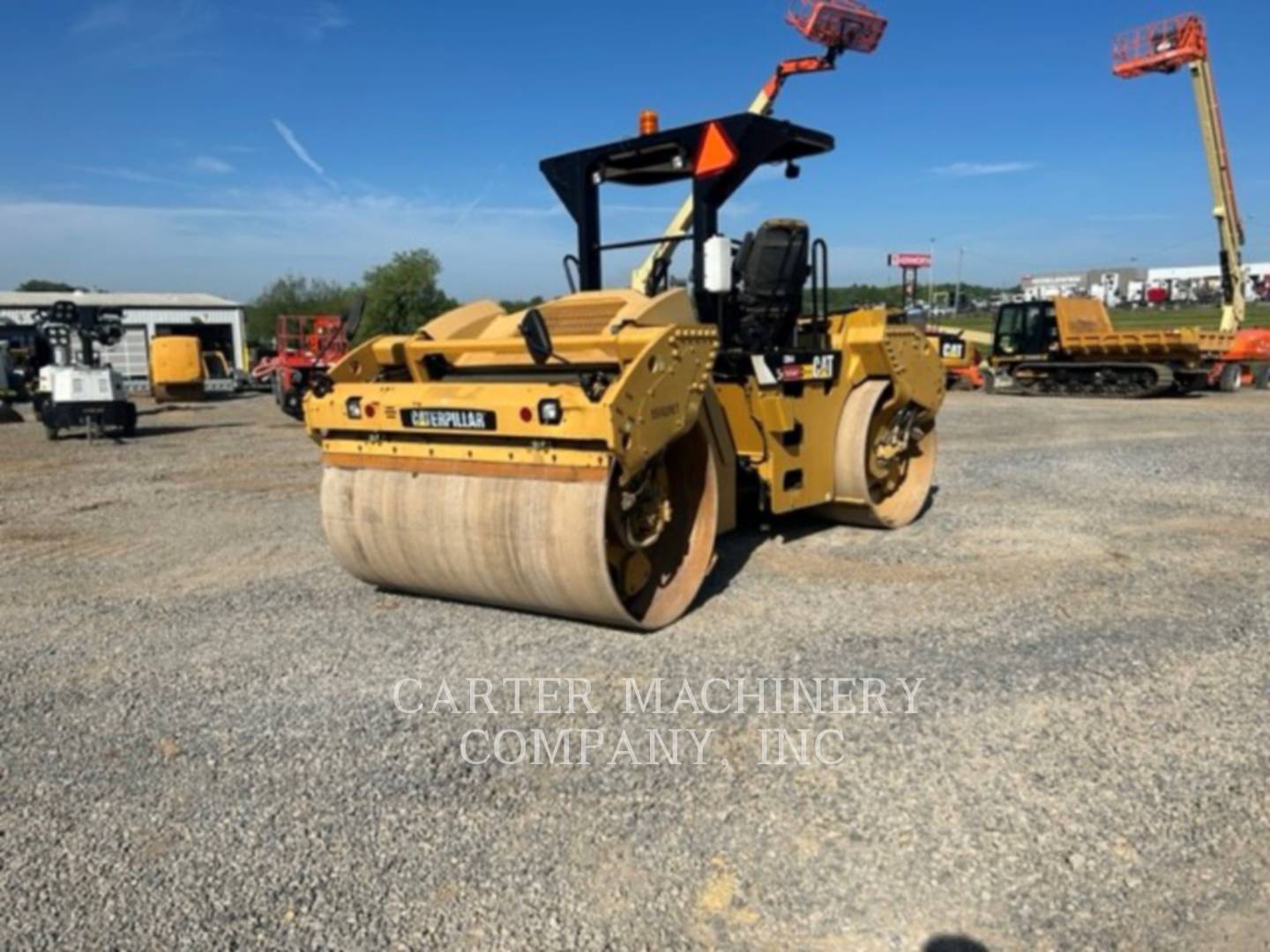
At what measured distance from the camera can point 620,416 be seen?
13.1 ft

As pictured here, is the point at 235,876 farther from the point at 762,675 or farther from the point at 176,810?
the point at 762,675

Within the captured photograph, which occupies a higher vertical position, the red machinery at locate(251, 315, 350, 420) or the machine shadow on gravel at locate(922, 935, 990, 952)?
the red machinery at locate(251, 315, 350, 420)

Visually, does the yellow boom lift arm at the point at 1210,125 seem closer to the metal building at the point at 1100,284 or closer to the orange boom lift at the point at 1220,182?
the orange boom lift at the point at 1220,182

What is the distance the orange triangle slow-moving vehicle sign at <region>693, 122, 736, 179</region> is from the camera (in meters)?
5.50

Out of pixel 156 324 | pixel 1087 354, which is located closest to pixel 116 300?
pixel 156 324

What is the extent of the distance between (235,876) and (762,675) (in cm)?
213

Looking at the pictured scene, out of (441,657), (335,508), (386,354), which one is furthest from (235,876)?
(386,354)

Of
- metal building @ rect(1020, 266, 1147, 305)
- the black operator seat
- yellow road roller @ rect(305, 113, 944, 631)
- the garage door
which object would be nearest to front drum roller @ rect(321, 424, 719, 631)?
yellow road roller @ rect(305, 113, 944, 631)

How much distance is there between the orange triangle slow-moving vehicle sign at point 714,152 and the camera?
5504 mm

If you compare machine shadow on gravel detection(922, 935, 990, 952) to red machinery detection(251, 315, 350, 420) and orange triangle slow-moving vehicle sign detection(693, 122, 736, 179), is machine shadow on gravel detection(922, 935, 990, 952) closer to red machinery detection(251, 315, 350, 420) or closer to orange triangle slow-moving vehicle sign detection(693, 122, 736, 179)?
orange triangle slow-moving vehicle sign detection(693, 122, 736, 179)

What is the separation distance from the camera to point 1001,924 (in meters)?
2.48

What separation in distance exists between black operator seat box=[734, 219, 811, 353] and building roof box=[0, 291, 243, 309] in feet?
103

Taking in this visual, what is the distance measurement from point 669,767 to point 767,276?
3421 millimetres

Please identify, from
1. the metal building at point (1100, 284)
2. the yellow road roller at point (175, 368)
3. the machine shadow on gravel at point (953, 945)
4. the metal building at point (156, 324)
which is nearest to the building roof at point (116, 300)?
the metal building at point (156, 324)
